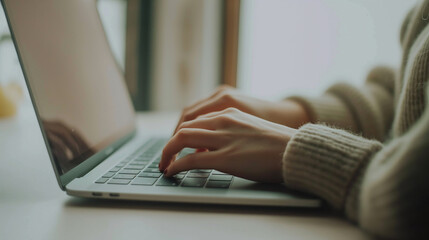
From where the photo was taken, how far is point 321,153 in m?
0.41

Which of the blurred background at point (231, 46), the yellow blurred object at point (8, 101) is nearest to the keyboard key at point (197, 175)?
the yellow blurred object at point (8, 101)

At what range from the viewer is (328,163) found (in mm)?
→ 399

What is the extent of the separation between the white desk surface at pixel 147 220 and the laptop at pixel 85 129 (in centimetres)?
1

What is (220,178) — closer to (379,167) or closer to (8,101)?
(379,167)

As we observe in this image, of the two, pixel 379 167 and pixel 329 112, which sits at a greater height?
pixel 379 167

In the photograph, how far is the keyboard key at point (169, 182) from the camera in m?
0.45

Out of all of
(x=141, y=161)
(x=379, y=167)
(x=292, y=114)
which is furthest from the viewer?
(x=292, y=114)

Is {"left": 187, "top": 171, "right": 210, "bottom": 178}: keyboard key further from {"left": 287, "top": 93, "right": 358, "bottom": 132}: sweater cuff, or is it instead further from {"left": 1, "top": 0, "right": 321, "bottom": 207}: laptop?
{"left": 287, "top": 93, "right": 358, "bottom": 132}: sweater cuff

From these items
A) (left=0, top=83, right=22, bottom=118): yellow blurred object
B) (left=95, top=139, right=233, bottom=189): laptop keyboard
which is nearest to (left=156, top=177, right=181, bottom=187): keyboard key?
(left=95, top=139, right=233, bottom=189): laptop keyboard

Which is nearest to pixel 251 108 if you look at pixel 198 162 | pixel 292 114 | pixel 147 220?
pixel 292 114

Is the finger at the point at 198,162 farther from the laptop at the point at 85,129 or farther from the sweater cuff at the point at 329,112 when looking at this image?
the sweater cuff at the point at 329,112

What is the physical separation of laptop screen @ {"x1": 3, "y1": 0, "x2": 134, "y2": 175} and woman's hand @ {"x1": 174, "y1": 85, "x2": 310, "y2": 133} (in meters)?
0.15

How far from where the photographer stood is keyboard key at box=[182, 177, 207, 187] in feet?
1.48

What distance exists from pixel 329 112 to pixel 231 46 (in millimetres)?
1005
